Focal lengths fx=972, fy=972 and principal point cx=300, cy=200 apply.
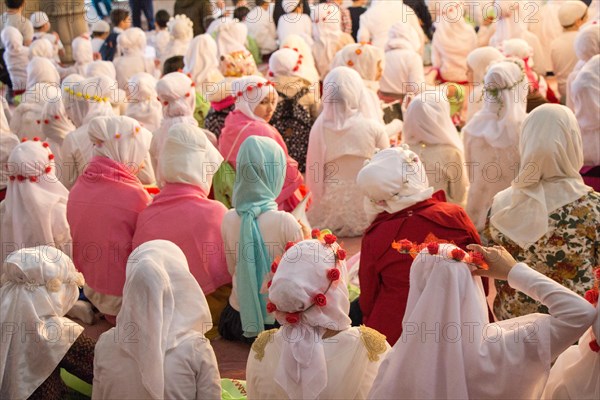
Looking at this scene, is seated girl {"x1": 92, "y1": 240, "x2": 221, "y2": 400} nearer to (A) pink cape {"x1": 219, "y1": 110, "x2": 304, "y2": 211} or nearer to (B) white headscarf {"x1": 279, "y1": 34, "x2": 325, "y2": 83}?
(A) pink cape {"x1": 219, "y1": 110, "x2": 304, "y2": 211}

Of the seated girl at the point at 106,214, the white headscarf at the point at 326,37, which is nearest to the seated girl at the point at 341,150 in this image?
the seated girl at the point at 106,214

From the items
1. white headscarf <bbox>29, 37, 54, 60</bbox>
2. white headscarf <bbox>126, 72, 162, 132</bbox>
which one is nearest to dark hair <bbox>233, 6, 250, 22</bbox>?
white headscarf <bbox>29, 37, 54, 60</bbox>

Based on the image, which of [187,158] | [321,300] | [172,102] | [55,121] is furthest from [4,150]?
[321,300]

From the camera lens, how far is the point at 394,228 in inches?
169

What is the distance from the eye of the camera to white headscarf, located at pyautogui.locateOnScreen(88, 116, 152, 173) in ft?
17.7

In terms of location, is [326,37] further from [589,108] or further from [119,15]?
[589,108]

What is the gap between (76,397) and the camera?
3928 mm

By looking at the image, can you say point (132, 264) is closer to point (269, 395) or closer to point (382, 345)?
point (269, 395)

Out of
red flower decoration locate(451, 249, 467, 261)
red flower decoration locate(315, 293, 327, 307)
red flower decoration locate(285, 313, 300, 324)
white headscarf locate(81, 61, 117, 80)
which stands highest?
red flower decoration locate(451, 249, 467, 261)

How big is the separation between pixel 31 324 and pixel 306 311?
3.34ft

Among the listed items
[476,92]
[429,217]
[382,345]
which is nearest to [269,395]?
[382,345]

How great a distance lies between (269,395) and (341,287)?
0.47 metres

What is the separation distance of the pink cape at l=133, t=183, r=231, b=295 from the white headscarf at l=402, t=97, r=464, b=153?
1.44m

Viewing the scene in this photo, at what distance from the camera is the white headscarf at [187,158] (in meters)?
5.06
